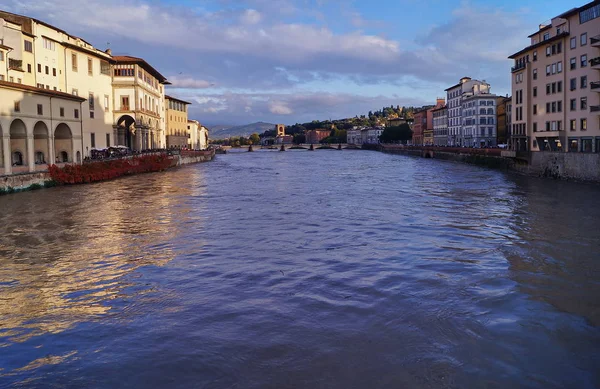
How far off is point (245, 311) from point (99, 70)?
5616 cm

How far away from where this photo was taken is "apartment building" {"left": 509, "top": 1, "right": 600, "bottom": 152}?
146 feet

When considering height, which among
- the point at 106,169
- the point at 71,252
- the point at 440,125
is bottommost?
the point at 71,252

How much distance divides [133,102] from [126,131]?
612 centimetres

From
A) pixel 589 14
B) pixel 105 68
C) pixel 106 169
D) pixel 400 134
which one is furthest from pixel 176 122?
pixel 400 134

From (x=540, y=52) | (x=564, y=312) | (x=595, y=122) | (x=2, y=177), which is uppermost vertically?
(x=540, y=52)

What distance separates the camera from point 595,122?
146 ft

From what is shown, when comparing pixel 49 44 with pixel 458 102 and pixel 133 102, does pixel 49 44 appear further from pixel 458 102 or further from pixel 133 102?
pixel 458 102

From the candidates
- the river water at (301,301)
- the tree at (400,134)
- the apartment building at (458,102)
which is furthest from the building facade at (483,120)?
the river water at (301,301)

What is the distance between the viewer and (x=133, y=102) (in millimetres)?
65250

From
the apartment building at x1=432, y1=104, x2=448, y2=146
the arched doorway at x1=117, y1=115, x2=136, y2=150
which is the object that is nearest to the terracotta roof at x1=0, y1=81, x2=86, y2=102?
the arched doorway at x1=117, y1=115, x2=136, y2=150

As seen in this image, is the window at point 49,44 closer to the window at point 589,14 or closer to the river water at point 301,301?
the river water at point 301,301

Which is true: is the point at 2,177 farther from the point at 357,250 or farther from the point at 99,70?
the point at 99,70

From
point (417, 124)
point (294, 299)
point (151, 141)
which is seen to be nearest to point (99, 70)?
point (151, 141)

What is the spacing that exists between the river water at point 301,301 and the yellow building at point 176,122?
7533 cm
